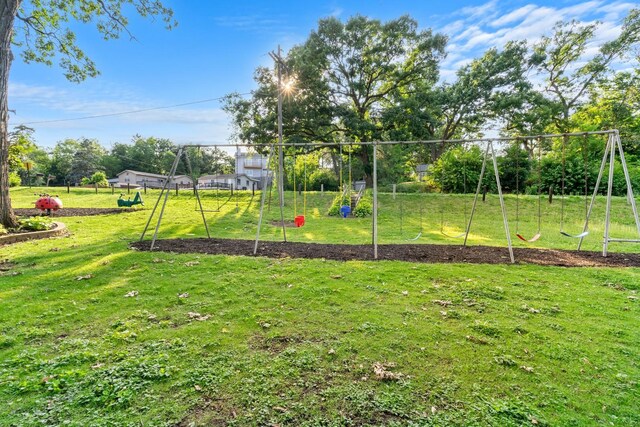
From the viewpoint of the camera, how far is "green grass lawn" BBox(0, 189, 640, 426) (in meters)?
2.28

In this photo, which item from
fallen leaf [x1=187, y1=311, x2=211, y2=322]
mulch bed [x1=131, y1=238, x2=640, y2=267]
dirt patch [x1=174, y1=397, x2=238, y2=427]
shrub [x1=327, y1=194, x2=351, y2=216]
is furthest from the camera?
shrub [x1=327, y1=194, x2=351, y2=216]

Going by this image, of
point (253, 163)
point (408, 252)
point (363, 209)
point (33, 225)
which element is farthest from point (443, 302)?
point (253, 163)

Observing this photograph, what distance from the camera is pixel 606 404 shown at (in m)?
2.37

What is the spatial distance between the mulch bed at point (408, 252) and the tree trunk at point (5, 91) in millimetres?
3643

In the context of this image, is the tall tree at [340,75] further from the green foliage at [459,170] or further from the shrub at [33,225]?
the shrub at [33,225]

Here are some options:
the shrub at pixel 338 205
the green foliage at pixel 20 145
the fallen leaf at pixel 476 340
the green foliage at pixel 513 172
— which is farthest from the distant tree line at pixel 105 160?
the fallen leaf at pixel 476 340

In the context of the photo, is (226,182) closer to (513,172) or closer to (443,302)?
(513,172)

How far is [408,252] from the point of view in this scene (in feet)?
23.5

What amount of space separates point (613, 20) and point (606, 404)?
31809 millimetres

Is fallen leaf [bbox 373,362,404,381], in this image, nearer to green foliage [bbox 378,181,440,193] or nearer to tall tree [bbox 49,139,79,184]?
green foliage [bbox 378,181,440,193]

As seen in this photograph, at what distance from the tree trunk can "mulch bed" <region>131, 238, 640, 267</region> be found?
12.0 feet

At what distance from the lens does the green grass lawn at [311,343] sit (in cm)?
228

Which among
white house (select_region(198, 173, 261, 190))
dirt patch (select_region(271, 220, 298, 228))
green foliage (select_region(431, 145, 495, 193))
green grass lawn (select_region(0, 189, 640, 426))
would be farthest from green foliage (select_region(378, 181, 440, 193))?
green grass lawn (select_region(0, 189, 640, 426))

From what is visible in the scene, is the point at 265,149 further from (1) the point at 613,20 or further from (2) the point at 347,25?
(1) the point at 613,20
